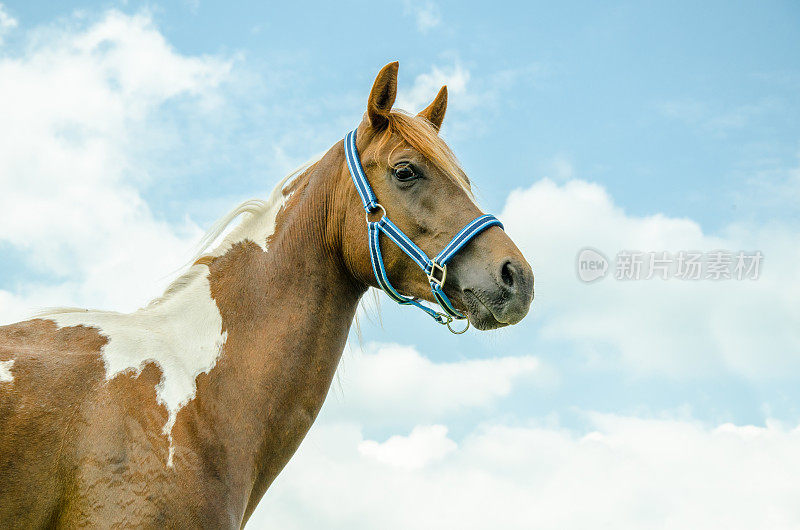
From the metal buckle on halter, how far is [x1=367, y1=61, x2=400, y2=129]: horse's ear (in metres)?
1.18

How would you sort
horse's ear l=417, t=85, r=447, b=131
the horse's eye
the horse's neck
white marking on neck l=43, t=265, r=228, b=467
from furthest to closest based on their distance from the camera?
horse's ear l=417, t=85, r=447, b=131, the horse's eye, the horse's neck, white marking on neck l=43, t=265, r=228, b=467

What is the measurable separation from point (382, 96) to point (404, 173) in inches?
24.9

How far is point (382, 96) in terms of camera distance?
15.1 feet

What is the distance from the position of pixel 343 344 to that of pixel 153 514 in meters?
1.60

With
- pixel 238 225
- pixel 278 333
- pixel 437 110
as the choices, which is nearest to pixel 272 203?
pixel 238 225

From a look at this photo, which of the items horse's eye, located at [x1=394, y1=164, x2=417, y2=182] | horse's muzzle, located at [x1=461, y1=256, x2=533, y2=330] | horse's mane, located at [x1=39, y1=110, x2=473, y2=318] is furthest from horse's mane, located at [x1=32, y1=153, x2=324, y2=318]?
horse's muzzle, located at [x1=461, y1=256, x2=533, y2=330]

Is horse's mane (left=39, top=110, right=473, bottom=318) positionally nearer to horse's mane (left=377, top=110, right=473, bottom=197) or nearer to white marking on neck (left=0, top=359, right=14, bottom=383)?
horse's mane (left=377, top=110, right=473, bottom=197)

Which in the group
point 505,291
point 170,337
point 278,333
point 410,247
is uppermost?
point 410,247

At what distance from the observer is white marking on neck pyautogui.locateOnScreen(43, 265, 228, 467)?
3.96 meters

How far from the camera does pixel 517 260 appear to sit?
4.00 meters

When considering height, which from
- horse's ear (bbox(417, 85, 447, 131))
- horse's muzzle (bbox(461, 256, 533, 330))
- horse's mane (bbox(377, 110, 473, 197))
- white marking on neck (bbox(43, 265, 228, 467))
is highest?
horse's ear (bbox(417, 85, 447, 131))

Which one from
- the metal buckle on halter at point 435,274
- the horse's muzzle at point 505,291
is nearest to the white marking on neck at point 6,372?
the metal buckle on halter at point 435,274

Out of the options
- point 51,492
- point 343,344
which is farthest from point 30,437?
point 343,344

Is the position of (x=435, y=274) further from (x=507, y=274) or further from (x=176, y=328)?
(x=176, y=328)
